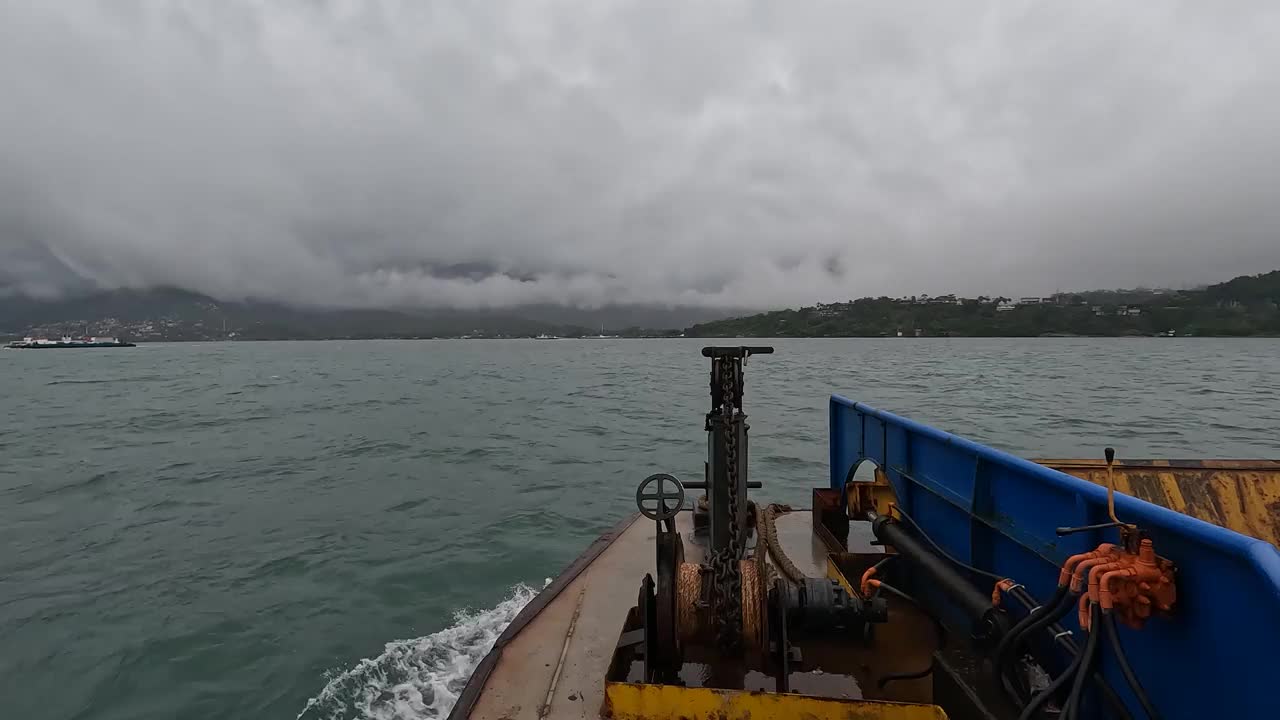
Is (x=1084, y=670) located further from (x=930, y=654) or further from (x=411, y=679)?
(x=411, y=679)

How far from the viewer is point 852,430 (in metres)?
6.75

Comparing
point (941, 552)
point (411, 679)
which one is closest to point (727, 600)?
point (941, 552)

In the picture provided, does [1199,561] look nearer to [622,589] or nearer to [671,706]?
[671,706]

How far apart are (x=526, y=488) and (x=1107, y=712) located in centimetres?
1118

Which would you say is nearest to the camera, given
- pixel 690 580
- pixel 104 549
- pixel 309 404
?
pixel 690 580

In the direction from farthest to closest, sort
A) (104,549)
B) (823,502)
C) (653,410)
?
1. (653,410)
2. (104,549)
3. (823,502)

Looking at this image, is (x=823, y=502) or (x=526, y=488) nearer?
(x=823, y=502)

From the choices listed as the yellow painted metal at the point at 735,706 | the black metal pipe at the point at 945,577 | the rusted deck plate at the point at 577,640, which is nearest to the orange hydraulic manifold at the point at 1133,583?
the yellow painted metal at the point at 735,706

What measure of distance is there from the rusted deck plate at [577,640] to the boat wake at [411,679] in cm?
153

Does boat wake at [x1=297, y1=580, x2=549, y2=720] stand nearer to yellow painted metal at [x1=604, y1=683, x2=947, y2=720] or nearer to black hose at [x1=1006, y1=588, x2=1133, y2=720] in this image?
yellow painted metal at [x1=604, y1=683, x2=947, y2=720]

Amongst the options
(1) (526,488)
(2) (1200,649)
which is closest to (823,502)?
(2) (1200,649)

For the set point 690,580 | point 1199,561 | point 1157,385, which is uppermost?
point 1199,561

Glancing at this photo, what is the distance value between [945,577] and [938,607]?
467 mm

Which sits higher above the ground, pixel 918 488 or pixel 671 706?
pixel 918 488
